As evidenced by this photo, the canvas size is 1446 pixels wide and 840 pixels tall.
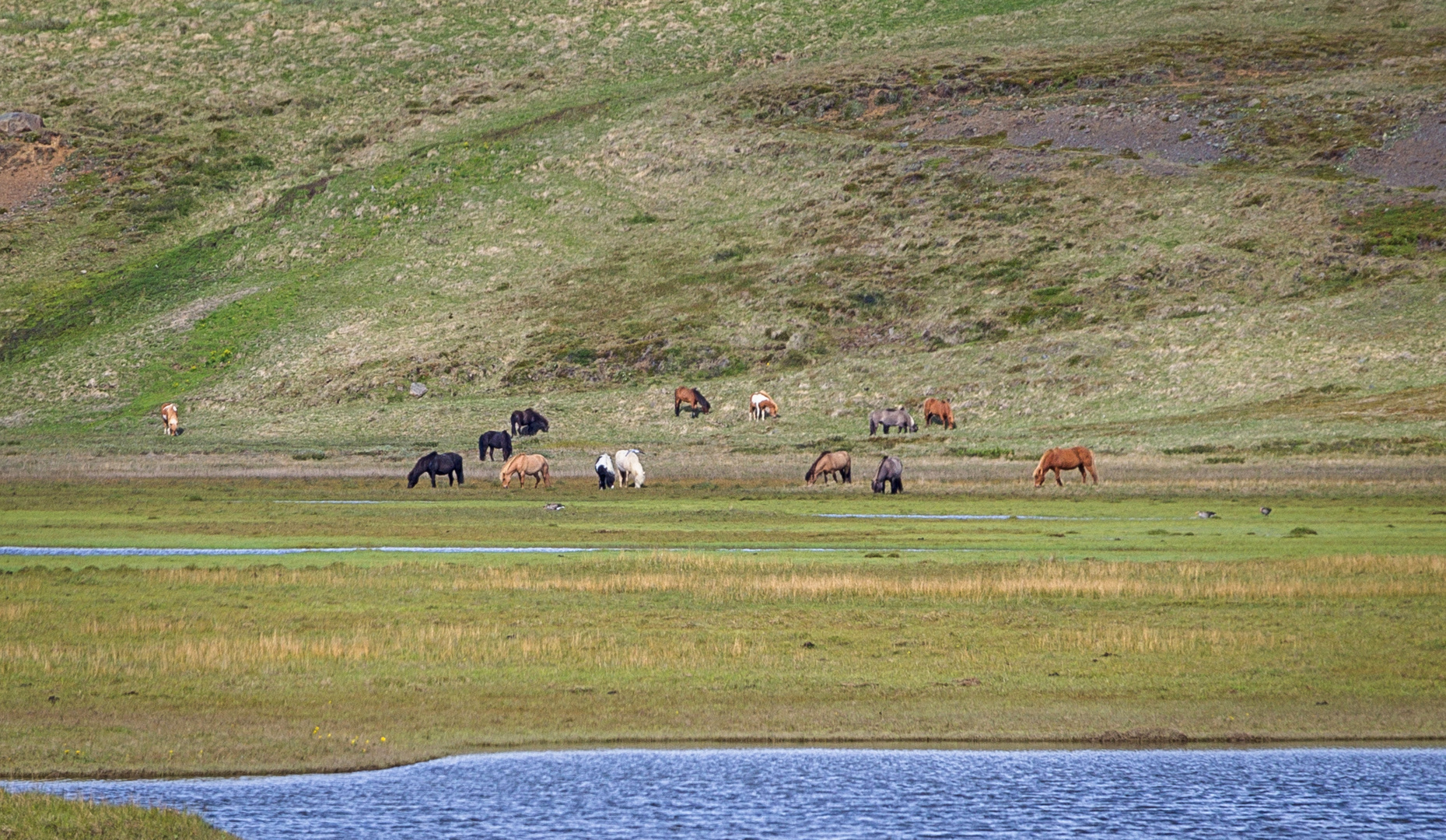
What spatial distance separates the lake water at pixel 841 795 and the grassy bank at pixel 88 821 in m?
1.02

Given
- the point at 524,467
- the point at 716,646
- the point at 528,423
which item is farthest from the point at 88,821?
the point at 528,423

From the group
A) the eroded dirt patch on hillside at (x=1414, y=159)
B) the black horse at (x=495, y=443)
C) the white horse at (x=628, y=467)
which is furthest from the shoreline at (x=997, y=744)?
the eroded dirt patch on hillside at (x=1414, y=159)

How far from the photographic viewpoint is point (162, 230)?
480 ft

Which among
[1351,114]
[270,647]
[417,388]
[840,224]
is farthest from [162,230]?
[270,647]

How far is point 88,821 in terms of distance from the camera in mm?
13500

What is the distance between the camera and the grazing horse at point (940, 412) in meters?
83.1

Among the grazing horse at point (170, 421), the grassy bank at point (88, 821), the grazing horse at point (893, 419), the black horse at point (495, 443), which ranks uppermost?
the grazing horse at point (170, 421)

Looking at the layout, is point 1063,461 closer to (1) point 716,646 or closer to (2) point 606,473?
(2) point 606,473

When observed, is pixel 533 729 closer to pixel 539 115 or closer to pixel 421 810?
pixel 421 810

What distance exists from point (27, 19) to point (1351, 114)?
503ft

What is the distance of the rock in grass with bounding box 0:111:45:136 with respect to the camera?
525 ft

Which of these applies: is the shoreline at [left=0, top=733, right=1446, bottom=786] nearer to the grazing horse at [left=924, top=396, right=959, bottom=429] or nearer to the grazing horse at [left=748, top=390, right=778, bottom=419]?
the grazing horse at [left=924, top=396, right=959, bottom=429]

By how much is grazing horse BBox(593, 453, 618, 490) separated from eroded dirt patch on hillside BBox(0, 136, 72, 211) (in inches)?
4335

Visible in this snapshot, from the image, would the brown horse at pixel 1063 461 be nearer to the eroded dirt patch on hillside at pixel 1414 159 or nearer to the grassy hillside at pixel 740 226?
the grassy hillside at pixel 740 226
